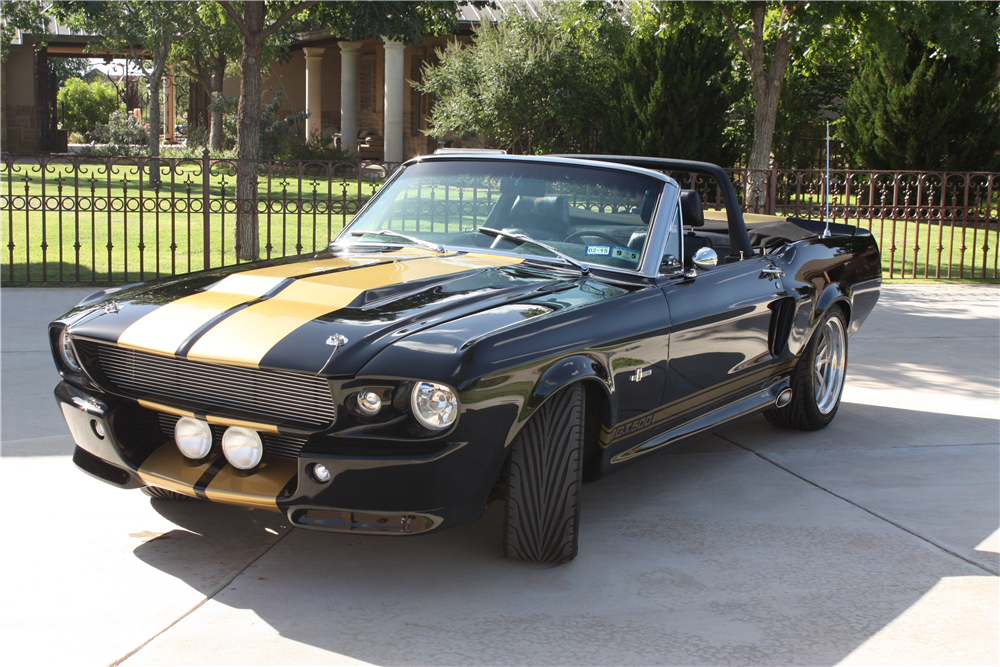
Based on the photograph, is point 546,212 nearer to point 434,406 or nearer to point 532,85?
point 434,406

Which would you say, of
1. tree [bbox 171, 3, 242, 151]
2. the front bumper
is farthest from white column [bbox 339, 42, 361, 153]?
the front bumper

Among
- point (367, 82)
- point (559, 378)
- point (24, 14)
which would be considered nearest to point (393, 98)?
point (367, 82)

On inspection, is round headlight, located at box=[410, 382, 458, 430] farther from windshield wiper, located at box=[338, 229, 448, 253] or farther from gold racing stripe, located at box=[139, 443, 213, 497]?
windshield wiper, located at box=[338, 229, 448, 253]

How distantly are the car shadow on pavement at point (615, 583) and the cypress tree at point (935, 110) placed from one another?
16119mm

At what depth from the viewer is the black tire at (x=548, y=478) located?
3.35 meters

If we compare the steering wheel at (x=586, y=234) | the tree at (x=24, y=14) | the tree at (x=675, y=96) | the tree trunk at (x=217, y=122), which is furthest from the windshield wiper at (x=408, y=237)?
the tree trunk at (x=217, y=122)

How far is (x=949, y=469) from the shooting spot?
16.4 ft

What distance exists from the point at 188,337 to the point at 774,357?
304cm

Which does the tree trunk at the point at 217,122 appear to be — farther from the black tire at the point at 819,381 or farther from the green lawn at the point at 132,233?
the black tire at the point at 819,381

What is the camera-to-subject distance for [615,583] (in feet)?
11.3

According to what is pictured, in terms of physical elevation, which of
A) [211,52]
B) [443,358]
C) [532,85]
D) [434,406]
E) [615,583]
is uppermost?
[211,52]

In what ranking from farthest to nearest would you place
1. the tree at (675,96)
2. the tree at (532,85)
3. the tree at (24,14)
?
the tree at (24,14) < the tree at (532,85) < the tree at (675,96)

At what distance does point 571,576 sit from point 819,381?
2772mm

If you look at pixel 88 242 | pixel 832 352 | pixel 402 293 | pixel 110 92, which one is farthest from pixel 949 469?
pixel 110 92
